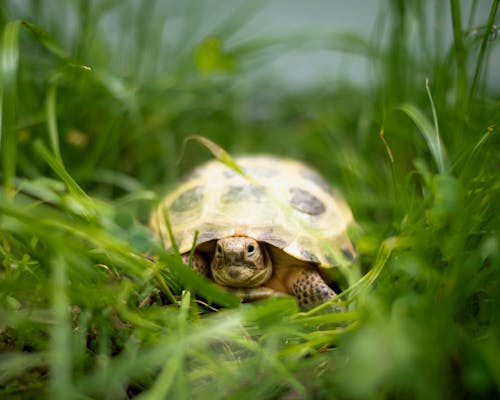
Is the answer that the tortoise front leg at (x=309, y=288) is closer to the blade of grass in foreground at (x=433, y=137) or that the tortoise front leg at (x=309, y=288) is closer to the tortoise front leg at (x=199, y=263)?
the tortoise front leg at (x=199, y=263)

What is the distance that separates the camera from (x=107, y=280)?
1.09 metres

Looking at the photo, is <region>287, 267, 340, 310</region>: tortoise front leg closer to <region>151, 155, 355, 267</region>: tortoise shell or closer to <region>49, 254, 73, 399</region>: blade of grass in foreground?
<region>151, 155, 355, 267</region>: tortoise shell

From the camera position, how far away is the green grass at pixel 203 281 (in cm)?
84

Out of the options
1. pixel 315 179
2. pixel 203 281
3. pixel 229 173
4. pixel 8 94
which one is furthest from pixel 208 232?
pixel 8 94

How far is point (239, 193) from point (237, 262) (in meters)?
0.29

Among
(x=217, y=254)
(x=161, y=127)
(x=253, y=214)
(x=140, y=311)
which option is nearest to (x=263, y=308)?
(x=140, y=311)

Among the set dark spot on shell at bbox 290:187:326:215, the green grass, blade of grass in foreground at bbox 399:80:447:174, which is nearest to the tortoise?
dark spot on shell at bbox 290:187:326:215

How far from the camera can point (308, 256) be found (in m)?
1.46

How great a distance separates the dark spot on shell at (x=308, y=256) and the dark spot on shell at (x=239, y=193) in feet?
0.86

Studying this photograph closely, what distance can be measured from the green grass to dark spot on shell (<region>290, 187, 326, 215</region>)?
0.14m

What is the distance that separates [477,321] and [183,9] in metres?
2.43

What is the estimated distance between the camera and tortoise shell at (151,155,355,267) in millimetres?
1475

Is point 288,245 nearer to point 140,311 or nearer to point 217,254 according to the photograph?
point 217,254

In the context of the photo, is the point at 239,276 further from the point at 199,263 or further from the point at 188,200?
the point at 188,200
